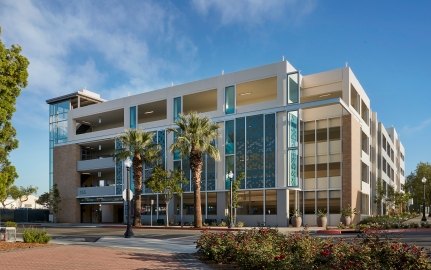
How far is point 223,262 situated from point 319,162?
98.2ft

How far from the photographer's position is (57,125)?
201 ft

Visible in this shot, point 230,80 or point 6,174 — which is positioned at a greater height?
point 230,80

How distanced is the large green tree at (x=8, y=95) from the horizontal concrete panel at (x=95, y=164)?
32764 mm

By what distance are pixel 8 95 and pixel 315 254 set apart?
639 inches

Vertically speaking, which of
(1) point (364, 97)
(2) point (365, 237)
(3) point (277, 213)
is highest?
(1) point (364, 97)

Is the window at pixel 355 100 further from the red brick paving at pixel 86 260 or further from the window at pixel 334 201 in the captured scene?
the red brick paving at pixel 86 260

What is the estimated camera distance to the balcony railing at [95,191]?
53.2 meters

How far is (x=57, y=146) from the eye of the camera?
60.3m

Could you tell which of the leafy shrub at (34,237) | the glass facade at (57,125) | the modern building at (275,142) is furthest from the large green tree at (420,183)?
the leafy shrub at (34,237)

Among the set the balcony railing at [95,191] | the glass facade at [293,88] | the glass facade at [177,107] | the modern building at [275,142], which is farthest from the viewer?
the balcony railing at [95,191]

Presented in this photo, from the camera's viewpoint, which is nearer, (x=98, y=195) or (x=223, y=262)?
(x=223, y=262)

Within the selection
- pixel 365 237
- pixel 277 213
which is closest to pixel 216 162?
pixel 277 213

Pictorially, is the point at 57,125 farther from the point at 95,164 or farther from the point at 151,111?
the point at 151,111

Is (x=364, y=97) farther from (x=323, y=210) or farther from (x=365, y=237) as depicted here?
(x=365, y=237)
